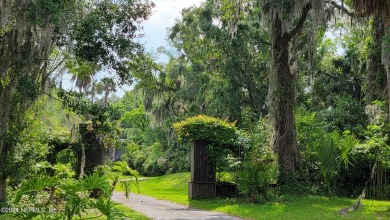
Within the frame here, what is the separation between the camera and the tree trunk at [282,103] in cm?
1578

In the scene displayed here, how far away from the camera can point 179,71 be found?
2998 cm

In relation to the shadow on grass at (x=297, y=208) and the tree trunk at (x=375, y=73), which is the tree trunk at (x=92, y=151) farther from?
the tree trunk at (x=375, y=73)

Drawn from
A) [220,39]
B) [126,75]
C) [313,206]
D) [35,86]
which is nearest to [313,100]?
[220,39]

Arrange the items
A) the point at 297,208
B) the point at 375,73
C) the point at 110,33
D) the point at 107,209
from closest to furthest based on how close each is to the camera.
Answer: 1. the point at 107,209
2. the point at 110,33
3. the point at 297,208
4. the point at 375,73

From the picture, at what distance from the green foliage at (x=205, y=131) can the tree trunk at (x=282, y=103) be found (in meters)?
1.89

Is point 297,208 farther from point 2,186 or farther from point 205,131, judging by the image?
point 2,186

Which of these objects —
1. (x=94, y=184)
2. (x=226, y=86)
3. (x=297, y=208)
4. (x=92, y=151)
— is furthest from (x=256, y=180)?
(x=226, y=86)

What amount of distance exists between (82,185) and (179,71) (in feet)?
79.8

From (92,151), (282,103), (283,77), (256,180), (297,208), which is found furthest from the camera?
(283,77)

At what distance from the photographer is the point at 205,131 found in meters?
15.5

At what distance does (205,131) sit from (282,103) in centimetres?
330

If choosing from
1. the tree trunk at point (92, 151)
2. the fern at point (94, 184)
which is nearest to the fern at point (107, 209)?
the fern at point (94, 184)

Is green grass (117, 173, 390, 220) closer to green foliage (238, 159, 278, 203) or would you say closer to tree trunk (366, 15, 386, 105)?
green foliage (238, 159, 278, 203)

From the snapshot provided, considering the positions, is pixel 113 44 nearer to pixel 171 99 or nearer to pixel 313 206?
pixel 313 206
